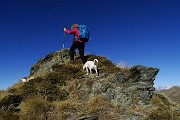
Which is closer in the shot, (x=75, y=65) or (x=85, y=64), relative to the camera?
(x=85, y=64)

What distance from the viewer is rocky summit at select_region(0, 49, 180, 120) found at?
13.7 metres

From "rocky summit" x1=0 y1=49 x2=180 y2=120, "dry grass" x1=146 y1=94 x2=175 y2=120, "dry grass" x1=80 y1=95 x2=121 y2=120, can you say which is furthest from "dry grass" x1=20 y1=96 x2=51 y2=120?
"dry grass" x1=146 y1=94 x2=175 y2=120

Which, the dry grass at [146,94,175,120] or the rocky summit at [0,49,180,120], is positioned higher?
the rocky summit at [0,49,180,120]

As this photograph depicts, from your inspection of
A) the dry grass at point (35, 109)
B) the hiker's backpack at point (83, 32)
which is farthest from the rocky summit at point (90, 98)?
the hiker's backpack at point (83, 32)

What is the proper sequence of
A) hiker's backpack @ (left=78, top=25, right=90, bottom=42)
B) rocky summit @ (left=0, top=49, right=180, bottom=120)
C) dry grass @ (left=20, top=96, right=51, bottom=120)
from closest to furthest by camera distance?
dry grass @ (left=20, top=96, right=51, bottom=120), rocky summit @ (left=0, top=49, right=180, bottom=120), hiker's backpack @ (left=78, top=25, right=90, bottom=42)

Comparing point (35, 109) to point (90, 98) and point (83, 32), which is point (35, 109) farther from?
point (83, 32)

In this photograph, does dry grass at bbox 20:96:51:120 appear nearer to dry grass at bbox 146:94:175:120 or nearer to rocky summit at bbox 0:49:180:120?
rocky summit at bbox 0:49:180:120

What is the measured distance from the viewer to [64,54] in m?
23.7

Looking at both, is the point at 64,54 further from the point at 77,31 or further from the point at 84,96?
the point at 84,96

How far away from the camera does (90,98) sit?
614 inches

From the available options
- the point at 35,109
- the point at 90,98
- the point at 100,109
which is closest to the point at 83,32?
the point at 90,98

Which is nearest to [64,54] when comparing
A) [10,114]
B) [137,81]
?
[137,81]

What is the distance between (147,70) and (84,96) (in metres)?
4.37

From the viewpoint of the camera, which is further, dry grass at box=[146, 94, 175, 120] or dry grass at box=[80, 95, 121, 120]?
dry grass at box=[80, 95, 121, 120]
